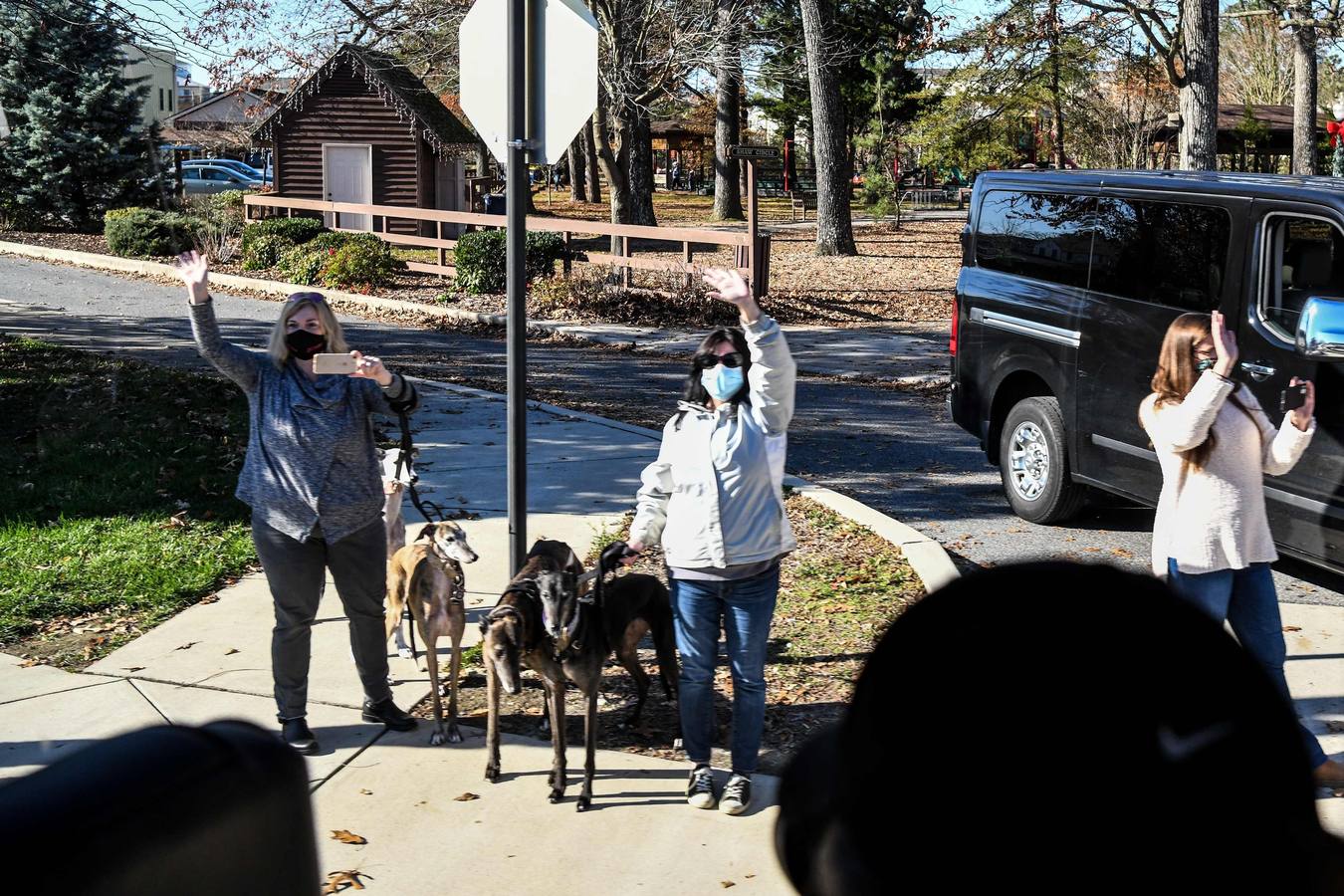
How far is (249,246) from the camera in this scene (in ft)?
79.4

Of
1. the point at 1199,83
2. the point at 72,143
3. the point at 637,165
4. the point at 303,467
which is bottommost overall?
the point at 303,467

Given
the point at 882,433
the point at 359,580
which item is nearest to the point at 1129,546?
the point at 882,433

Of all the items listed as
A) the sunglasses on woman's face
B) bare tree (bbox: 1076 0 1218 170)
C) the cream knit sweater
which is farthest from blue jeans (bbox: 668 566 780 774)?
bare tree (bbox: 1076 0 1218 170)

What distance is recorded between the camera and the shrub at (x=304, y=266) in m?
22.7

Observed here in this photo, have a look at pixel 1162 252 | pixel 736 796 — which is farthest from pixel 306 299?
pixel 1162 252

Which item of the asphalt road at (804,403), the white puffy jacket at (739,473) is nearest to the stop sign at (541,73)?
the white puffy jacket at (739,473)

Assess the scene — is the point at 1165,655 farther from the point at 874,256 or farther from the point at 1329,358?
the point at 874,256

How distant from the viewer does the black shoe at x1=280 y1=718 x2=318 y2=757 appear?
5434 millimetres

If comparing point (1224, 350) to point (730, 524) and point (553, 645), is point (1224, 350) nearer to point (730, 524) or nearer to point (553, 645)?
point (730, 524)

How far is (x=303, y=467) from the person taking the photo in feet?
17.5

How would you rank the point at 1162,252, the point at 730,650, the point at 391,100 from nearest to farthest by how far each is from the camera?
the point at 730,650 < the point at 1162,252 < the point at 391,100

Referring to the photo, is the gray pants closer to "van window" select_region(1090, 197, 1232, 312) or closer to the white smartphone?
the white smartphone

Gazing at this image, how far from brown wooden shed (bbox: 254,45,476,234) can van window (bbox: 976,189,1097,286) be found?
25.0 metres

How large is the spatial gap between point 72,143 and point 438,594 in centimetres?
2971
